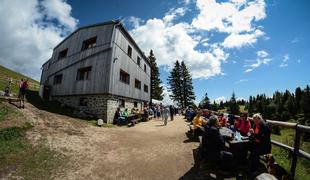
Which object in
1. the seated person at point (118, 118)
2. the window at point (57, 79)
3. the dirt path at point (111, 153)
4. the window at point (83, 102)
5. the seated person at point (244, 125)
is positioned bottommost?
the dirt path at point (111, 153)

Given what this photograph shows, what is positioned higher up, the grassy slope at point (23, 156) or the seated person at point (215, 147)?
the seated person at point (215, 147)

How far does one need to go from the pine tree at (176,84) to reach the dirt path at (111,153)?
41.3 m

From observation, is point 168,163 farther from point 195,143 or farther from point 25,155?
point 25,155

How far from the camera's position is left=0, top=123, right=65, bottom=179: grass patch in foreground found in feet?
18.1

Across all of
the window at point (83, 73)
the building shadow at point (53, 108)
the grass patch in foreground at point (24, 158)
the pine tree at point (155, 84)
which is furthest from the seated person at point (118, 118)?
the pine tree at point (155, 84)

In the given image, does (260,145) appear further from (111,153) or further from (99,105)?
(99,105)

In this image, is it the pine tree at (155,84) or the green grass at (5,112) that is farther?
the pine tree at (155,84)

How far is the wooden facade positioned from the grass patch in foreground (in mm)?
8666

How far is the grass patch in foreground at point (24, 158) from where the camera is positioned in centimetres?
552

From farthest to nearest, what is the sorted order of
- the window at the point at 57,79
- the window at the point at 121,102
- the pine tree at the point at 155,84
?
the pine tree at the point at 155,84, the window at the point at 57,79, the window at the point at 121,102

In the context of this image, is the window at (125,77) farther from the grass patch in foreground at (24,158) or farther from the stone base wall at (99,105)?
the grass patch in foreground at (24,158)

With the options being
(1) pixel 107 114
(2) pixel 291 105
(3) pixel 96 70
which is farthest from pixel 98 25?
(2) pixel 291 105

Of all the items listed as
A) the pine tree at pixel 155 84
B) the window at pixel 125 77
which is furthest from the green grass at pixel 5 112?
the pine tree at pixel 155 84

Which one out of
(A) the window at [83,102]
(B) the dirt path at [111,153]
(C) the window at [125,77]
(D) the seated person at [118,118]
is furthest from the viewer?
(C) the window at [125,77]
